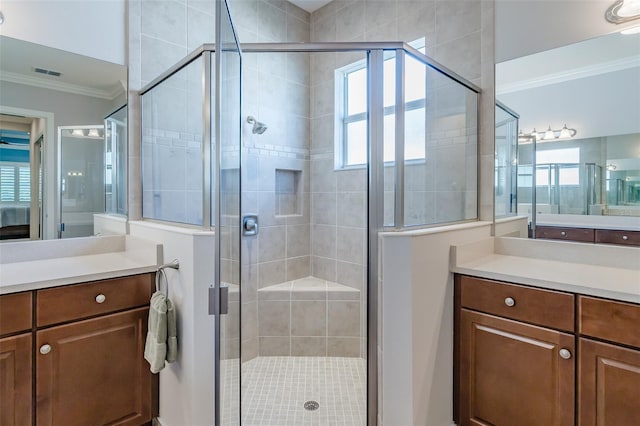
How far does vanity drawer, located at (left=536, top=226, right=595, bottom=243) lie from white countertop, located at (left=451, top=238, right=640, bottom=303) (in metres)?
0.03

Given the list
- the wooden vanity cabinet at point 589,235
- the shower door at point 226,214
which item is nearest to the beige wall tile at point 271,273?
the shower door at point 226,214

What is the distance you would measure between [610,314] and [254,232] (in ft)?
6.95

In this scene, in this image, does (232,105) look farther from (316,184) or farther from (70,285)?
(316,184)

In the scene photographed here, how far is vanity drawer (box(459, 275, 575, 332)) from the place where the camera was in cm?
131

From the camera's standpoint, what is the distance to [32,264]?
1.67m

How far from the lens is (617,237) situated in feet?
5.25

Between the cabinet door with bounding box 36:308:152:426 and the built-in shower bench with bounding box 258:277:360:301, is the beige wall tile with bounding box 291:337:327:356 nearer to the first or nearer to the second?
the built-in shower bench with bounding box 258:277:360:301

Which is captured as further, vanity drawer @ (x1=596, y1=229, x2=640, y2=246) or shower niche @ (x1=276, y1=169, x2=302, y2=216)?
shower niche @ (x1=276, y1=169, x2=302, y2=216)

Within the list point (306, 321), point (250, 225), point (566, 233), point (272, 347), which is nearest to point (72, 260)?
point (250, 225)

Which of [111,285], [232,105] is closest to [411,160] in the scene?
[232,105]

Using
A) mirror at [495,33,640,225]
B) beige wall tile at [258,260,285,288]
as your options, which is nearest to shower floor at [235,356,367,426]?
beige wall tile at [258,260,285,288]

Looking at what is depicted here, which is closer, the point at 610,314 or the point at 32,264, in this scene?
the point at 610,314

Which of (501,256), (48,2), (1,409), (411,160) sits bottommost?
(1,409)

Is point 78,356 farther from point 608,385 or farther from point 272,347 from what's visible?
point 608,385
